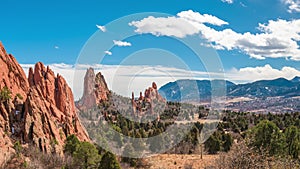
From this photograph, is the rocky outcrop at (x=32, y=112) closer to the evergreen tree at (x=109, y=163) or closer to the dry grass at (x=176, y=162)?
the evergreen tree at (x=109, y=163)

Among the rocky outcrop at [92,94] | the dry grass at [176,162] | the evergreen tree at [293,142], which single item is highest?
the rocky outcrop at [92,94]

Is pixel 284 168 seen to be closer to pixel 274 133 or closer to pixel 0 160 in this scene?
pixel 274 133

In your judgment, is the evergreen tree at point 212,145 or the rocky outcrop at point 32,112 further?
the evergreen tree at point 212,145

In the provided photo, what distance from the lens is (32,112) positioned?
50000 millimetres

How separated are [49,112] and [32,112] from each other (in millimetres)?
6613

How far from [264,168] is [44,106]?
139ft

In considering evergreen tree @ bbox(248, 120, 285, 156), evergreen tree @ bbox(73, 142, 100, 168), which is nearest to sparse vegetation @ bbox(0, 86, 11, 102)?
evergreen tree @ bbox(73, 142, 100, 168)

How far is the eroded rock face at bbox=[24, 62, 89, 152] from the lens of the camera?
158 feet

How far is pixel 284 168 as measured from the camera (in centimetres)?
2186

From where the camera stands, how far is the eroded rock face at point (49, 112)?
48.1 meters

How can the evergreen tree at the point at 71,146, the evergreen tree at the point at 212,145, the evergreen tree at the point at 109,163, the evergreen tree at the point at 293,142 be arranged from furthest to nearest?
the evergreen tree at the point at 212,145 → the evergreen tree at the point at 71,146 → the evergreen tree at the point at 293,142 → the evergreen tree at the point at 109,163

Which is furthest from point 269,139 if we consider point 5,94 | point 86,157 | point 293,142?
point 5,94

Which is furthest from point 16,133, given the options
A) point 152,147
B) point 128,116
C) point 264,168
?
point 264,168

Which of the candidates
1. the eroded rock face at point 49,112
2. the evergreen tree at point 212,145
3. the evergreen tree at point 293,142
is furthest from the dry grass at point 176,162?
the eroded rock face at point 49,112
